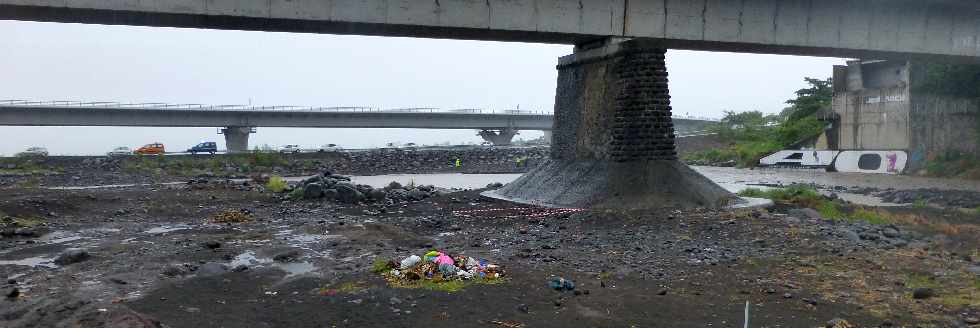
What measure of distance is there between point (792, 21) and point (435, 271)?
18790 mm

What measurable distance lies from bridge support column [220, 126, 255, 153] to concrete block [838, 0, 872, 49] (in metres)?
58.0

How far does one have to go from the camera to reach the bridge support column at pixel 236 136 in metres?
71.9

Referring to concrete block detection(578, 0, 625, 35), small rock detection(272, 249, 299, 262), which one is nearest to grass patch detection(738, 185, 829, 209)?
concrete block detection(578, 0, 625, 35)

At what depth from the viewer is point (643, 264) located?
11.6 meters

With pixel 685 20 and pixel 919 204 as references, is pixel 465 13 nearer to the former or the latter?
pixel 685 20

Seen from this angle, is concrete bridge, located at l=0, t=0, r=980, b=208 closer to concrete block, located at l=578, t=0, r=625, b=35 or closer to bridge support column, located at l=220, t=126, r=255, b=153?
concrete block, located at l=578, t=0, r=625, b=35

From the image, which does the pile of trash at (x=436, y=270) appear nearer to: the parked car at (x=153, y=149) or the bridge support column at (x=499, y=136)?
the parked car at (x=153, y=149)

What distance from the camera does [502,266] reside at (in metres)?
11.4

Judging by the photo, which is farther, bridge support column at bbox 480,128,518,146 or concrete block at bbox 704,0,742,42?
bridge support column at bbox 480,128,518,146

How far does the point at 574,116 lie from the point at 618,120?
247cm

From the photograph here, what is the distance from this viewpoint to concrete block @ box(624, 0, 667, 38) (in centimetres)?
2136

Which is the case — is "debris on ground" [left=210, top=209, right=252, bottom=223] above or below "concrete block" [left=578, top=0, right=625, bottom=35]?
below

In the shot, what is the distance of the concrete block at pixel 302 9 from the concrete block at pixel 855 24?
679 inches

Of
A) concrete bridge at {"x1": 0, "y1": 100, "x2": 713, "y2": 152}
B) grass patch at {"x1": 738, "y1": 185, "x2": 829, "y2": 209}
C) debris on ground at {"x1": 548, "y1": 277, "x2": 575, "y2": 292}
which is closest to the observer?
debris on ground at {"x1": 548, "y1": 277, "x2": 575, "y2": 292}
